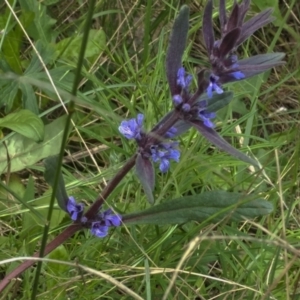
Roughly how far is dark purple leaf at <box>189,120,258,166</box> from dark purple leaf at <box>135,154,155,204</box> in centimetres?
10

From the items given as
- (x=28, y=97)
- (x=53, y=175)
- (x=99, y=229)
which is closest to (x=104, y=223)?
(x=99, y=229)

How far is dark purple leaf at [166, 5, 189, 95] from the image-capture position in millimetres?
953

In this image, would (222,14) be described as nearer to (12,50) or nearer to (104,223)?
(104,223)

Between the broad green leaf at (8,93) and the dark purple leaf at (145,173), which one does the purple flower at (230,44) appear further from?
the broad green leaf at (8,93)

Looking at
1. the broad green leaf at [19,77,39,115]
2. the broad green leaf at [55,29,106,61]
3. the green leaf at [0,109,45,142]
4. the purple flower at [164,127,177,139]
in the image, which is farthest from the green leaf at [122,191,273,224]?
the broad green leaf at [55,29,106,61]

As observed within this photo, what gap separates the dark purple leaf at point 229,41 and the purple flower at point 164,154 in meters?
0.18

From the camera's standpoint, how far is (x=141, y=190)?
140 centimetres

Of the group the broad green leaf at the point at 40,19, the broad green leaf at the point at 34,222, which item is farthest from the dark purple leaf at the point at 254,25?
the broad green leaf at the point at 40,19

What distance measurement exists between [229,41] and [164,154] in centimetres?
22

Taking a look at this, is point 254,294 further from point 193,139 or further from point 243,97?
point 243,97

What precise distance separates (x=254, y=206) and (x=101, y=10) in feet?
3.16

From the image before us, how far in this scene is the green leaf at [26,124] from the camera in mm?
1362

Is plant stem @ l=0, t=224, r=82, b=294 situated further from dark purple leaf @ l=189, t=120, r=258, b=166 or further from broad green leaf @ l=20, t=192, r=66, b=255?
dark purple leaf @ l=189, t=120, r=258, b=166

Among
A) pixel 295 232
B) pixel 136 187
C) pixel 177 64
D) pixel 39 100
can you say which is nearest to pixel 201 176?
pixel 136 187
